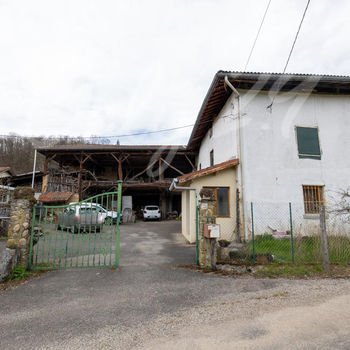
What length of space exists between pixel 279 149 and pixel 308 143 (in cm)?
127

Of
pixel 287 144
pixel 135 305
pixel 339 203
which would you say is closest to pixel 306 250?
pixel 339 203

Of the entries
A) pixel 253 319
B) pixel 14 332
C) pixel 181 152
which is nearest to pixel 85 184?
pixel 181 152

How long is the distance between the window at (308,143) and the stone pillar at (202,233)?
507 cm

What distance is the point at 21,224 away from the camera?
4.97 metres

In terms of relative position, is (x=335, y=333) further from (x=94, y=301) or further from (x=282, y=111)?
(x=282, y=111)

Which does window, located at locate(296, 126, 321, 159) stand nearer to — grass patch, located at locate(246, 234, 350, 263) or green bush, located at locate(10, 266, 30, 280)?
grass patch, located at locate(246, 234, 350, 263)

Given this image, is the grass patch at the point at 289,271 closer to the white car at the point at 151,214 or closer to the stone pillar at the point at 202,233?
the stone pillar at the point at 202,233

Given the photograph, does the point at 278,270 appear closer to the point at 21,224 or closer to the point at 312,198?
the point at 312,198

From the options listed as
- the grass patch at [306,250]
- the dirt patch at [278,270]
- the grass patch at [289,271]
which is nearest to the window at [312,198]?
the grass patch at [306,250]

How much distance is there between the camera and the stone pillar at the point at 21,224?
4891 mm

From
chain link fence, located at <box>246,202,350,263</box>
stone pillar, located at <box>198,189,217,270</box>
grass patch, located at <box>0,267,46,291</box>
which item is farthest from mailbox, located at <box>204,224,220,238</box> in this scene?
grass patch, located at <box>0,267,46,291</box>

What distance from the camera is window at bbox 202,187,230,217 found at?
27.7ft

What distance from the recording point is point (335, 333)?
2564 mm

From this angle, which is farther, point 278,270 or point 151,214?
point 151,214
